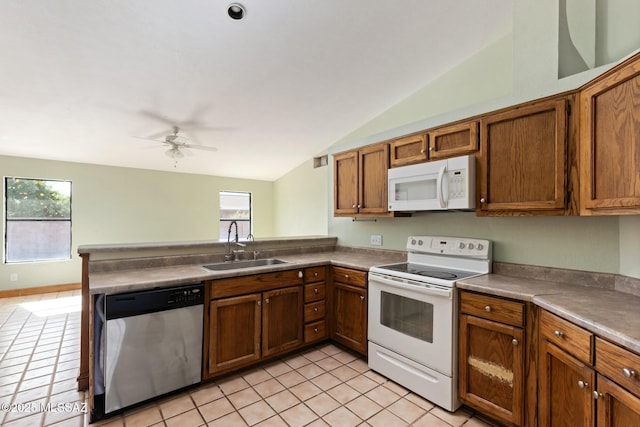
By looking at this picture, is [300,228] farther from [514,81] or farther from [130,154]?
[514,81]

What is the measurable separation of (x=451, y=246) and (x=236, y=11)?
2.59m

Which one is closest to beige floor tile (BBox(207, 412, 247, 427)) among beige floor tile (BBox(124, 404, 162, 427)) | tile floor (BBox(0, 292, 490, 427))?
tile floor (BBox(0, 292, 490, 427))

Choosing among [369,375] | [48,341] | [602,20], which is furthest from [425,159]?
[48,341]

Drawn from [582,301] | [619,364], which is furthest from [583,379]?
[582,301]

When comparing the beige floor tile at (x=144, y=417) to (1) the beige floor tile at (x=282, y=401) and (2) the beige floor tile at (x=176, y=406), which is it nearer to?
(2) the beige floor tile at (x=176, y=406)

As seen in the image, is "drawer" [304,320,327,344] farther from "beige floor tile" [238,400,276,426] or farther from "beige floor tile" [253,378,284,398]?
"beige floor tile" [238,400,276,426]

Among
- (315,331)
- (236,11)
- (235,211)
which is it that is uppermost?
(236,11)

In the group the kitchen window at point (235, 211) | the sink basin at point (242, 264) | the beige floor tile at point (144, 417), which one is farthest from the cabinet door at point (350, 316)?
the kitchen window at point (235, 211)

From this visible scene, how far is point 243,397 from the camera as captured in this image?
2174mm

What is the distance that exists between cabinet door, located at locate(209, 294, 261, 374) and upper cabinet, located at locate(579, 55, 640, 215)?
7.74ft

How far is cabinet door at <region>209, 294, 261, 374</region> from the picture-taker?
2.29m

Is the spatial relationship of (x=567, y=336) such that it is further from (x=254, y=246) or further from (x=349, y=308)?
(x=254, y=246)

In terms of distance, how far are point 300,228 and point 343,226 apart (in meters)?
2.82

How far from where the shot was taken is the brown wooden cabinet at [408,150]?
2.58 metres
